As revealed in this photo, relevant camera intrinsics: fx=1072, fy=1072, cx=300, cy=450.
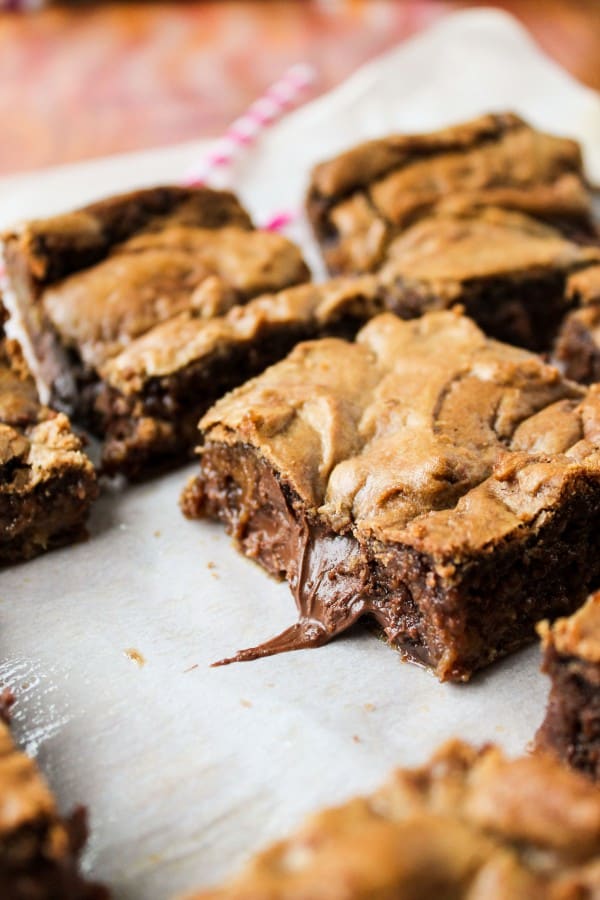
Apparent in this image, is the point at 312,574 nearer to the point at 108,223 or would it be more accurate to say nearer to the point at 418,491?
the point at 418,491

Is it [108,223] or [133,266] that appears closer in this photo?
[133,266]

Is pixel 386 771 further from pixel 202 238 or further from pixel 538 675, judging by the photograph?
pixel 202 238

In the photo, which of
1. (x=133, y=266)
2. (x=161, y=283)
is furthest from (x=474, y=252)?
(x=133, y=266)

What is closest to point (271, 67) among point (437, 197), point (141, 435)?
point (437, 197)

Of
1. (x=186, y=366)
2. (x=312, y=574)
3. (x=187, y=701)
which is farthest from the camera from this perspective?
(x=186, y=366)

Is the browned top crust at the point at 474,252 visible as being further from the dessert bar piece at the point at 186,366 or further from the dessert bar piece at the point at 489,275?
the dessert bar piece at the point at 186,366

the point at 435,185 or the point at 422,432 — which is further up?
the point at 435,185

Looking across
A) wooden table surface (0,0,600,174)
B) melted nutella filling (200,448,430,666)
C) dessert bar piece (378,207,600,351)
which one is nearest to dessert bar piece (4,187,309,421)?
dessert bar piece (378,207,600,351)

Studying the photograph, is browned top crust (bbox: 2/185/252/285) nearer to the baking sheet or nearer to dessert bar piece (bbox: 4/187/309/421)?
dessert bar piece (bbox: 4/187/309/421)
